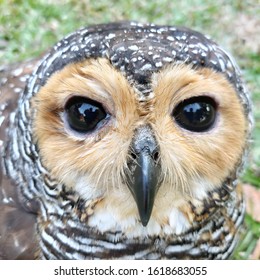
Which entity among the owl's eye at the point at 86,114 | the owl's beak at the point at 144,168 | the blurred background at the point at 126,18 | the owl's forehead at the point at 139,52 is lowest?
the owl's beak at the point at 144,168

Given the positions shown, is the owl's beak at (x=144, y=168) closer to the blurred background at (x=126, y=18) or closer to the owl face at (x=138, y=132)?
the owl face at (x=138, y=132)

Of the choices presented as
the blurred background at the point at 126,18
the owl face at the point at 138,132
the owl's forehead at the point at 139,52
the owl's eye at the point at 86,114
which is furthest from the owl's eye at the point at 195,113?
the blurred background at the point at 126,18

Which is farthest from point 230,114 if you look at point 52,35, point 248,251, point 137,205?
point 52,35

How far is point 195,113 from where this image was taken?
1.76 metres

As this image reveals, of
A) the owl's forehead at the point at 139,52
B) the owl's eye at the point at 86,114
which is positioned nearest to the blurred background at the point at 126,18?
the owl's forehead at the point at 139,52

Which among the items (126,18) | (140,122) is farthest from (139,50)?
(126,18)

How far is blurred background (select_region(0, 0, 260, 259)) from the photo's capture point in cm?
374

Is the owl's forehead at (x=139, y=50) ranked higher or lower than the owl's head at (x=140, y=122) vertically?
higher

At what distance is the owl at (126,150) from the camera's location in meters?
1.70

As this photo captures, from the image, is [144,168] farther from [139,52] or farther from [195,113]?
[139,52]

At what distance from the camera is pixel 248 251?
290 centimetres

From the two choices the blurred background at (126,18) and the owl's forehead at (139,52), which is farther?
the blurred background at (126,18)

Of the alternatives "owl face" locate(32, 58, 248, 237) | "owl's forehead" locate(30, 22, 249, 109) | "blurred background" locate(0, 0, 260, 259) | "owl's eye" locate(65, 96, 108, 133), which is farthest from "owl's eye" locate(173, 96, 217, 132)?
"blurred background" locate(0, 0, 260, 259)

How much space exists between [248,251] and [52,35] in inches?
75.9
